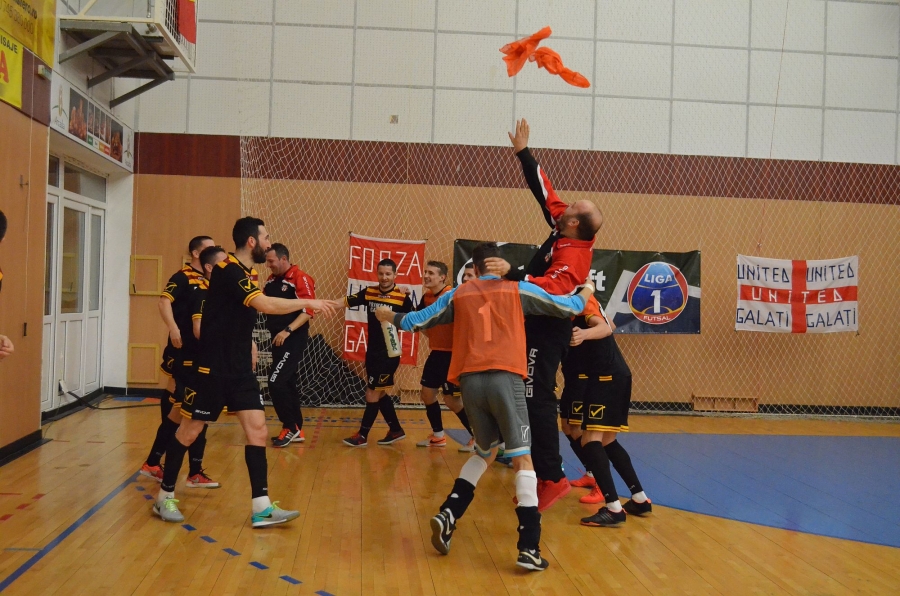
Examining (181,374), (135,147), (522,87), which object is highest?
(522,87)

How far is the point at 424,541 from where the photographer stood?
5.14 metres

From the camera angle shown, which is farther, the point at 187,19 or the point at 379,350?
the point at 187,19

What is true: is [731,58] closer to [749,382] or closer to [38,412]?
[749,382]

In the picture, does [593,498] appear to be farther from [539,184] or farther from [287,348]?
[287,348]

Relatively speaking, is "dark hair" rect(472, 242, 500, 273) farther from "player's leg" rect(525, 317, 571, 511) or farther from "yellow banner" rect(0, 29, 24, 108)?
"yellow banner" rect(0, 29, 24, 108)

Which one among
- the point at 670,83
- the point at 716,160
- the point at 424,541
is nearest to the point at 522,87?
the point at 670,83

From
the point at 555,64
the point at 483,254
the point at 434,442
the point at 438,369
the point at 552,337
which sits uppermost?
the point at 555,64

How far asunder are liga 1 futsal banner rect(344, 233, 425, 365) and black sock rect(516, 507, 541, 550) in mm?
6716

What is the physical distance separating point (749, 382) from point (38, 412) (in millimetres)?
9906

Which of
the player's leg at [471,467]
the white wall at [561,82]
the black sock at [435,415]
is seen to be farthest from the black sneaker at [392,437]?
the white wall at [561,82]

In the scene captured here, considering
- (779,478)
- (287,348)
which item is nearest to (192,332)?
(287,348)

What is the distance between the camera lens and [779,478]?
7523 mm

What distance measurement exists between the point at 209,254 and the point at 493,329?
2716 millimetres

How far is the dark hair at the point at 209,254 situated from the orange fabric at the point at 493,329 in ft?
7.84
